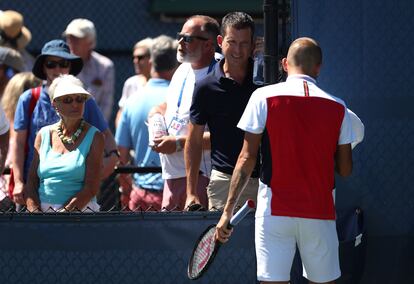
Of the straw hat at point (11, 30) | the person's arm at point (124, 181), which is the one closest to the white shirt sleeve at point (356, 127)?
the person's arm at point (124, 181)

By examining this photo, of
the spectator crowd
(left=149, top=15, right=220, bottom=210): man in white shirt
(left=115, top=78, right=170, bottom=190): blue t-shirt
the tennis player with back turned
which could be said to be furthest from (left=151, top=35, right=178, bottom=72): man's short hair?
the tennis player with back turned

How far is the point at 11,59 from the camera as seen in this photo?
9367mm

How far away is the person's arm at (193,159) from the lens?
266 inches

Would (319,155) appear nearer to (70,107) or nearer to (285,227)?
(285,227)

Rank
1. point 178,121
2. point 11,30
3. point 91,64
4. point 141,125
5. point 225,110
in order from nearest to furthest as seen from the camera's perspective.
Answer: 1. point 225,110
2. point 178,121
3. point 141,125
4. point 11,30
5. point 91,64

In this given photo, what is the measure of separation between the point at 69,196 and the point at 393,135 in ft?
6.85

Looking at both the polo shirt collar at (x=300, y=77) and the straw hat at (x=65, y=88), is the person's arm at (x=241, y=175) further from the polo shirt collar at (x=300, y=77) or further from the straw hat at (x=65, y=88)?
the straw hat at (x=65, y=88)

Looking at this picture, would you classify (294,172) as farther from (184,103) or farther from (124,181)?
(124,181)

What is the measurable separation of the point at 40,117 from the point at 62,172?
2.70 ft

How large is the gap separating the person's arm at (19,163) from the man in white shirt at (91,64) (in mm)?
2480

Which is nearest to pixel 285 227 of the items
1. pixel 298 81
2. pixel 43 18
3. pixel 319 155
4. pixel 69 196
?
pixel 319 155

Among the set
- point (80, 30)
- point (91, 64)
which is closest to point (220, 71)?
point (80, 30)

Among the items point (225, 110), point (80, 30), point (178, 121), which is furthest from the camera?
point (80, 30)

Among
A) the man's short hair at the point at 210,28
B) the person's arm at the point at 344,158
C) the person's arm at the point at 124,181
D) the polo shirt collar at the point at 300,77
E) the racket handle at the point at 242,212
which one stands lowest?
the person's arm at the point at 124,181
